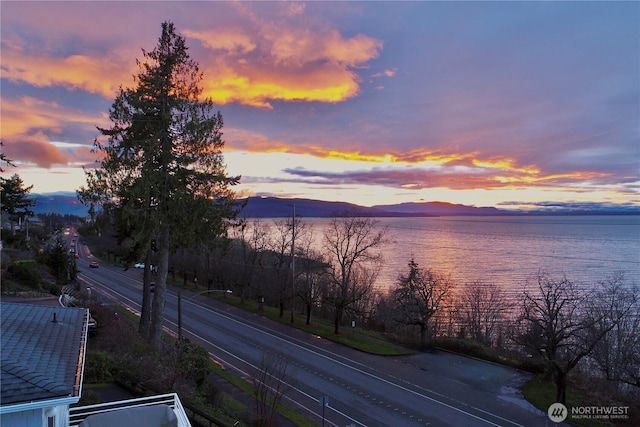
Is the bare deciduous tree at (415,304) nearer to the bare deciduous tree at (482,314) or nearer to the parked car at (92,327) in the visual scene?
the bare deciduous tree at (482,314)

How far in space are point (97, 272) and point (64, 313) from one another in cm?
6375

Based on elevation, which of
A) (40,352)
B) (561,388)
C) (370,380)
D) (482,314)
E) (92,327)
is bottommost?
(482,314)

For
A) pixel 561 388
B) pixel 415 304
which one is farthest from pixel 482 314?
pixel 561 388

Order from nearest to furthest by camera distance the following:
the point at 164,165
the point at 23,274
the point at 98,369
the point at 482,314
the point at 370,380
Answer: the point at 98,369 → the point at 164,165 → the point at 370,380 → the point at 23,274 → the point at 482,314

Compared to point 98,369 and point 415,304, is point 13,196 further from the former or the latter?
point 415,304

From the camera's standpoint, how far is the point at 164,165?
20.5 metres

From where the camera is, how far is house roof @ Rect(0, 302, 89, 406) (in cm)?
670

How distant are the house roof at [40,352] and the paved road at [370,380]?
446 inches

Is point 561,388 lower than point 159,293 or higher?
lower

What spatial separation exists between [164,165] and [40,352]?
1328cm

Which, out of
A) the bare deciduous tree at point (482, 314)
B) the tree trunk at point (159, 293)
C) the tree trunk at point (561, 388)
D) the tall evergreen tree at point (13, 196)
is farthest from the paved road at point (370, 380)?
the tall evergreen tree at point (13, 196)

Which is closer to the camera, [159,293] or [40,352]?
[40,352]

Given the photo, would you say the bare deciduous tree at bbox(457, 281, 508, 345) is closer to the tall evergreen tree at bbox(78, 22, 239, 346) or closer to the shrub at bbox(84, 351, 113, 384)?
the tall evergreen tree at bbox(78, 22, 239, 346)

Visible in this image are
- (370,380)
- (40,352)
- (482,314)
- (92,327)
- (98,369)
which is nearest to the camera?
(40,352)
